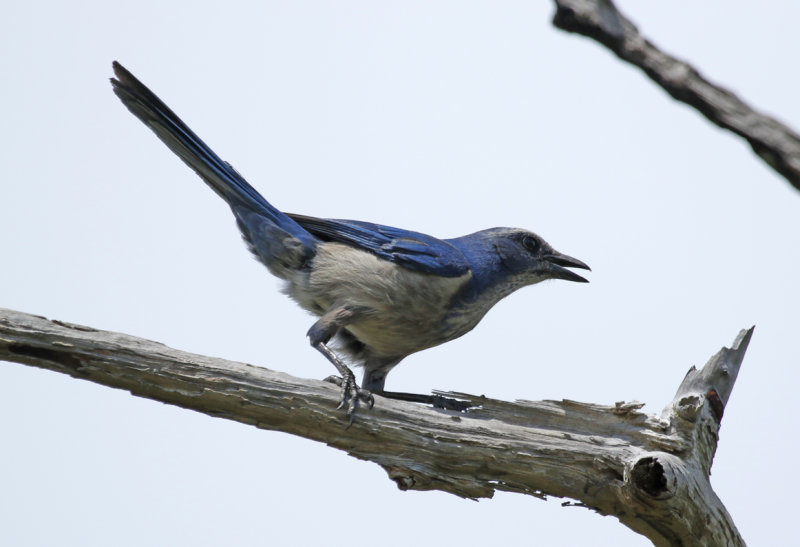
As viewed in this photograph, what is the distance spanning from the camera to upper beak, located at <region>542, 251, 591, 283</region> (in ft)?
25.2

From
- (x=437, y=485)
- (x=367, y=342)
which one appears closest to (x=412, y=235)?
(x=367, y=342)

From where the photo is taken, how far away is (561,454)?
217 inches

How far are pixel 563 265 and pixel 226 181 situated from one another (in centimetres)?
323

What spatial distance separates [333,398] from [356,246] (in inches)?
75.5

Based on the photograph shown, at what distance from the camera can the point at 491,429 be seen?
562cm

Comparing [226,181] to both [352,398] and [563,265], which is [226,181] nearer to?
[352,398]

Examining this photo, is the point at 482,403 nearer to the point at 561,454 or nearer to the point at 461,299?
the point at 561,454

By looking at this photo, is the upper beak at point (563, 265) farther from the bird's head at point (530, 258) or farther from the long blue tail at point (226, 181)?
the long blue tail at point (226, 181)

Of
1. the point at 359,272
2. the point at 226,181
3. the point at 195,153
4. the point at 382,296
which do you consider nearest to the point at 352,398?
the point at 382,296

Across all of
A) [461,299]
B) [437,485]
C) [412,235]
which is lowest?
[437,485]

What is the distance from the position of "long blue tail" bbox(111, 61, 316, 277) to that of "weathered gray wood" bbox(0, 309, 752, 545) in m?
1.86

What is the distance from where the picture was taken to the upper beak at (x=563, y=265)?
25.2 feet

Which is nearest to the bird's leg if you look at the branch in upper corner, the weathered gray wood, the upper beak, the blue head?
the weathered gray wood

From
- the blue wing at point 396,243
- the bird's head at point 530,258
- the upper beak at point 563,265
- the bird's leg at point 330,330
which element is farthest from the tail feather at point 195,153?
the upper beak at point 563,265
